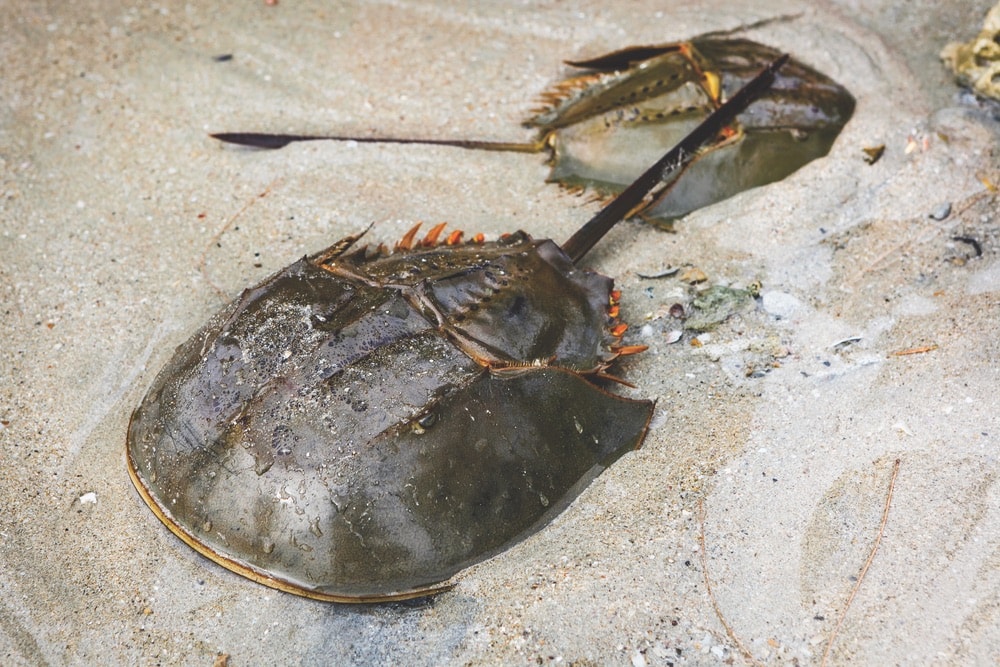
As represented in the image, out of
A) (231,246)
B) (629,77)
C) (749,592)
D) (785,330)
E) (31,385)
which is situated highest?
(629,77)

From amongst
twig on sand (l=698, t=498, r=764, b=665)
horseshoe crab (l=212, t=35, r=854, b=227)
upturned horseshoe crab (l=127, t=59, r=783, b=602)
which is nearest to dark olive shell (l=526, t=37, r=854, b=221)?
horseshoe crab (l=212, t=35, r=854, b=227)

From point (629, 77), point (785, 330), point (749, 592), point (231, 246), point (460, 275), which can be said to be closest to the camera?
point (749, 592)

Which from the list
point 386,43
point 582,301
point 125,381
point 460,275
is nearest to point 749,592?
point 582,301

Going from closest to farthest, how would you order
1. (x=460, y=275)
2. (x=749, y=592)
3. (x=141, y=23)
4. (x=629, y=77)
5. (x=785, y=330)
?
(x=749, y=592), (x=460, y=275), (x=785, y=330), (x=629, y=77), (x=141, y=23)

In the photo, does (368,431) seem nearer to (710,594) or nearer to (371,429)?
(371,429)

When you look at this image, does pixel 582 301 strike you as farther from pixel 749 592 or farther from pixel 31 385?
pixel 31 385

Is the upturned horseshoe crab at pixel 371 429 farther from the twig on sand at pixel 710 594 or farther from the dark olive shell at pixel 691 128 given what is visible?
the dark olive shell at pixel 691 128

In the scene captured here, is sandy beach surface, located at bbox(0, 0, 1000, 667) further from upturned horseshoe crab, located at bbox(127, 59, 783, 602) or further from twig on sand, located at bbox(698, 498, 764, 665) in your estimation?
upturned horseshoe crab, located at bbox(127, 59, 783, 602)
